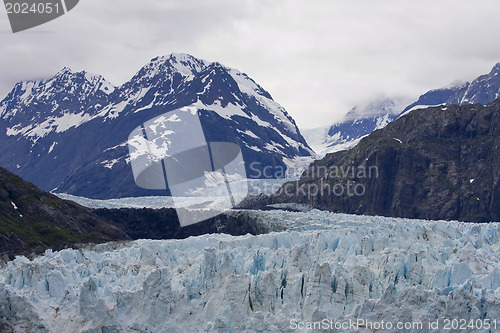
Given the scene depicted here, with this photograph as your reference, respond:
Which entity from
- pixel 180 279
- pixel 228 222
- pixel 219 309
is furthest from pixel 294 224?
pixel 219 309

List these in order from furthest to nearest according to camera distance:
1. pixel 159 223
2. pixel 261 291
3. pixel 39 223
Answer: pixel 159 223 → pixel 39 223 → pixel 261 291

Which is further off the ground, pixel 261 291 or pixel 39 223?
pixel 39 223

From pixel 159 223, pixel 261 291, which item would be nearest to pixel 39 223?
pixel 159 223

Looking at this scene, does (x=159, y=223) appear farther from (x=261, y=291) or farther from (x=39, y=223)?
(x=261, y=291)

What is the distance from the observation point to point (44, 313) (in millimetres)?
66000

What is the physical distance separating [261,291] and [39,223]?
82.4m

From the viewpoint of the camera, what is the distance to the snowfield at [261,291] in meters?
59.9

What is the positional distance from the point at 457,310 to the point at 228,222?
11319 cm

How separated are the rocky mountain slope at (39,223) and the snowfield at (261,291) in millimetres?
45912

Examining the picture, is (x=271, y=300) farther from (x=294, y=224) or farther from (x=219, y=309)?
(x=294, y=224)

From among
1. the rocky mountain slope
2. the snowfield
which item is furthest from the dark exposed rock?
the snowfield

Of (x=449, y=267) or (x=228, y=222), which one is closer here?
(x=449, y=267)

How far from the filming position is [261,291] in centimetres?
6519

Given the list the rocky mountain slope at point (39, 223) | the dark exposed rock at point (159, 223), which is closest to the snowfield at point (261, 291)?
the rocky mountain slope at point (39, 223)
